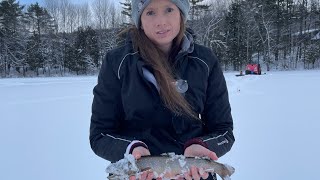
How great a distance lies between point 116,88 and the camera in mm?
1914

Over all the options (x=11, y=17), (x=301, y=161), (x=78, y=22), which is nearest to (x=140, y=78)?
(x=301, y=161)

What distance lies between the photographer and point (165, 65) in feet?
6.48

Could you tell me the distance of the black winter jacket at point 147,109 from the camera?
1.88m

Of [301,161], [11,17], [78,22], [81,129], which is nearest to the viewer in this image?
[301,161]

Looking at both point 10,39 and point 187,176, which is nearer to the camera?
point 187,176

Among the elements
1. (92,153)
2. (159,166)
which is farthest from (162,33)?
(92,153)

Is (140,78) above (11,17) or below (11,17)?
below

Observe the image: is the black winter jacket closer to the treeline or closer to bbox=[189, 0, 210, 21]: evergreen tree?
the treeline

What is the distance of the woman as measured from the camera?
6.15ft

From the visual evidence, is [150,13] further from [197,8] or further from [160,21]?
[197,8]

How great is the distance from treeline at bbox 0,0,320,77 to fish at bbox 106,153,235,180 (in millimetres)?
36923

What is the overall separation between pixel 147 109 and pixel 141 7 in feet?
1.94

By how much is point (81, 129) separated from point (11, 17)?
3828 cm

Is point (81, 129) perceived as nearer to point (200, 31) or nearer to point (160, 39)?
point (160, 39)
